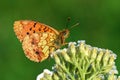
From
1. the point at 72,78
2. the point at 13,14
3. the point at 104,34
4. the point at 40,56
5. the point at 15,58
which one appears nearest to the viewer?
the point at 72,78

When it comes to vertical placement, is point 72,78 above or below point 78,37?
below

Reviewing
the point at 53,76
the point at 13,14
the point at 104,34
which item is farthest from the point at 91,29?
the point at 53,76

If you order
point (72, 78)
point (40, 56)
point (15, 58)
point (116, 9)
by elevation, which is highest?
point (116, 9)

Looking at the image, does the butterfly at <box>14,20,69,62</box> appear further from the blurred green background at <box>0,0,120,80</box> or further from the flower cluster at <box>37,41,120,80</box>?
the blurred green background at <box>0,0,120,80</box>

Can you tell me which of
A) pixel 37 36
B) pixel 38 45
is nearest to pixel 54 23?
pixel 37 36

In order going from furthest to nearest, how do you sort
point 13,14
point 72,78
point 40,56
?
1. point 13,14
2. point 40,56
3. point 72,78

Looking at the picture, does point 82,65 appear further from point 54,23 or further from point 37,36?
point 54,23

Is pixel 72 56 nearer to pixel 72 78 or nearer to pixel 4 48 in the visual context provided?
pixel 72 78
